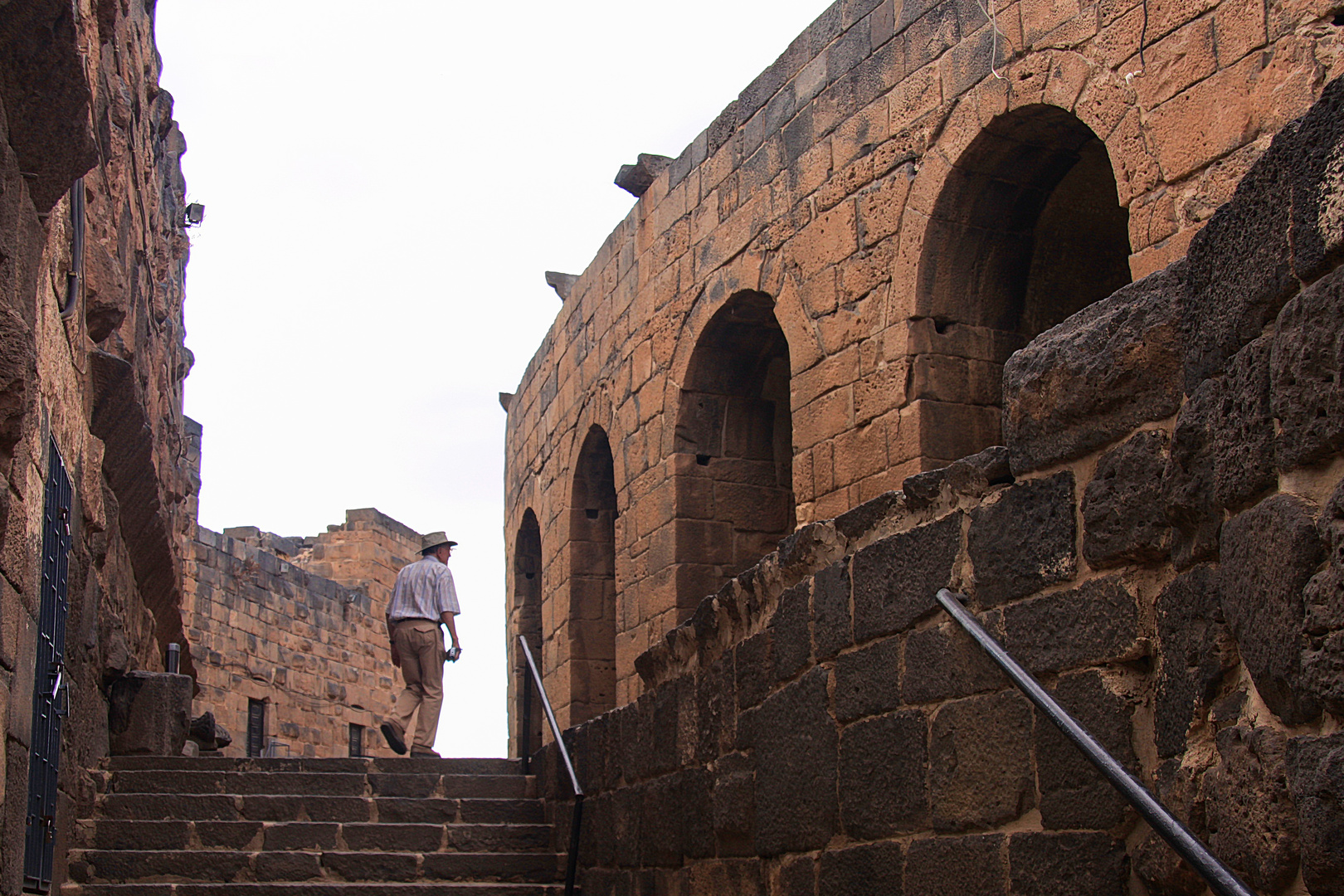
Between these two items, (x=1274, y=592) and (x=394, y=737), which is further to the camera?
(x=394, y=737)

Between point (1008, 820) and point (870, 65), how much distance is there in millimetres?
Result: 5160

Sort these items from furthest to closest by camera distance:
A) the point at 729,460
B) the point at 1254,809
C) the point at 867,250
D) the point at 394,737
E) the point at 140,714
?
the point at 729,460 < the point at 394,737 < the point at 140,714 < the point at 867,250 < the point at 1254,809

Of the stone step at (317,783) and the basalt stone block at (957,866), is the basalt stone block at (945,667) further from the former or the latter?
the stone step at (317,783)

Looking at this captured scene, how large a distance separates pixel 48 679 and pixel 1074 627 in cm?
308

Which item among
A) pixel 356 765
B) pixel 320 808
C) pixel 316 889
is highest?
pixel 356 765

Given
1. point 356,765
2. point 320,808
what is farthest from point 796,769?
point 356,765

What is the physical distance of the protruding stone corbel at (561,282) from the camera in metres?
12.4

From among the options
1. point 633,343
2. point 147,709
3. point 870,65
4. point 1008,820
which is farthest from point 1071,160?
point 147,709

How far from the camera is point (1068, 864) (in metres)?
2.85

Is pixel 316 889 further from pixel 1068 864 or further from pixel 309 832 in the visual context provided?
pixel 1068 864

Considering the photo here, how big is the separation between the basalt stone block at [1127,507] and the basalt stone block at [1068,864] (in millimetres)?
534

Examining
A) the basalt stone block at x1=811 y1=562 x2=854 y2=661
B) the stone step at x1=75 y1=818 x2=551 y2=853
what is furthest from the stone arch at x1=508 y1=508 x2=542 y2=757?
the basalt stone block at x1=811 y1=562 x2=854 y2=661

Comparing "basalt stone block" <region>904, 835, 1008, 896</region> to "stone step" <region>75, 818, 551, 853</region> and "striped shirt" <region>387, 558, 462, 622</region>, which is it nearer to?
"stone step" <region>75, 818, 551, 853</region>

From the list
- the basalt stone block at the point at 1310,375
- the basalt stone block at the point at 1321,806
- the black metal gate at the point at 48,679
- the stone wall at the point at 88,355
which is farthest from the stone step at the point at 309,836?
the basalt stone block at the point at 1310,375
